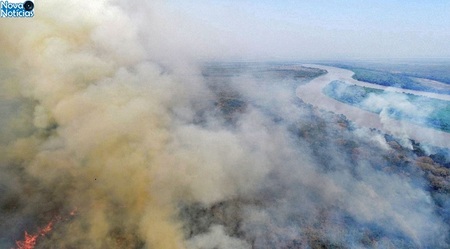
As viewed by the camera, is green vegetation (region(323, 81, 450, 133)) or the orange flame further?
green vegetation (region(323, 81, 450, 133))

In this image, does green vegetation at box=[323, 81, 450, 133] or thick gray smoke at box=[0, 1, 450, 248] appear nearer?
thick gray smoke at box=[0, 1, 450, 248]

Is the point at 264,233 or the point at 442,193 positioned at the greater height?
the point at 442,193

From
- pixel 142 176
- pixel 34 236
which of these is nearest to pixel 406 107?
pixel 142 176

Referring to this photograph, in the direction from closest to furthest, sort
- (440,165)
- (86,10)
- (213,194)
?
(213,194), (86,10), (440,165)

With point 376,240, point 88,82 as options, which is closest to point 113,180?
point 88,82

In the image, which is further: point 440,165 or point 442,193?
point 440,165

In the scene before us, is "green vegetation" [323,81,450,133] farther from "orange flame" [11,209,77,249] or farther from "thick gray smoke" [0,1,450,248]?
"orange flame" [11,209,77,249]

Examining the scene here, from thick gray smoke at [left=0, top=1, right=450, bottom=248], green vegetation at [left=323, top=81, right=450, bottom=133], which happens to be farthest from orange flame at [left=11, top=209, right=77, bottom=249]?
green vegetation at [left=323, top=81, right=450, bottom=133]

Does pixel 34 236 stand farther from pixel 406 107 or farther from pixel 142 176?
pixel 406 107

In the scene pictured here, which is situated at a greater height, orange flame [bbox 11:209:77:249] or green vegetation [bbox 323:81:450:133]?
green vegetation [bbox 323:81:450:133]

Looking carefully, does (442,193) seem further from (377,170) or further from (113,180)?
(113,180)
